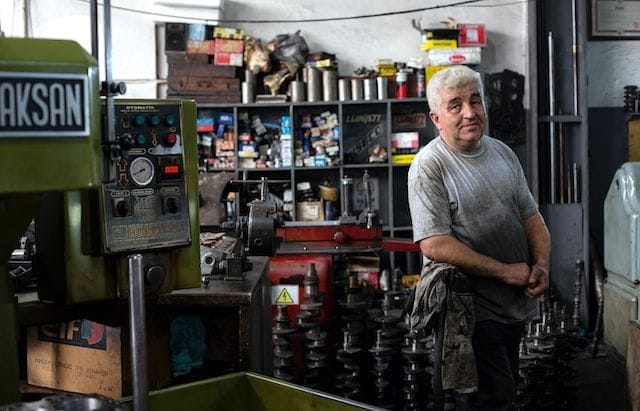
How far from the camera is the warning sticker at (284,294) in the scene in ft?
10.4

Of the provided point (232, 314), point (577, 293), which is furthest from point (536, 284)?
point (577, 293)

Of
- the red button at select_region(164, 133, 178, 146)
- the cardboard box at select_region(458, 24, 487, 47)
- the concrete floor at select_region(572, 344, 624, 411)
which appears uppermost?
the cardboard box at select_region(458, 24, 487, 47)

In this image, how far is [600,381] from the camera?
11.4 ft

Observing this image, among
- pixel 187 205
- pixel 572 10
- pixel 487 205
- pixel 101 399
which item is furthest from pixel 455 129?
pixel 572 10

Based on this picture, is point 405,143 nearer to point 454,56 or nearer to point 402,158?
point 402,158

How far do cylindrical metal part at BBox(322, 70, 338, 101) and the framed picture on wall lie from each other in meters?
1.86

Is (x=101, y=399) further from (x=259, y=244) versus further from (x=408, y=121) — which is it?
(x=408, y=121)

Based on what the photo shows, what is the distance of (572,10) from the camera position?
4.77 m

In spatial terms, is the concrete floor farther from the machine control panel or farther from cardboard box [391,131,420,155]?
the machine control panel

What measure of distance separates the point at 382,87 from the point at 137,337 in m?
3.99

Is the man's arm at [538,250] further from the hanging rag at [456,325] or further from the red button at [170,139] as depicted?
the red button at [170,139]

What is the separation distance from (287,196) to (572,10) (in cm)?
228

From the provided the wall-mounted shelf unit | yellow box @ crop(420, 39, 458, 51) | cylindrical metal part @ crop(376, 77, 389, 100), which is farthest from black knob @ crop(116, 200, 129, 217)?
yellow box @ crop(420, 39, 458, 51)

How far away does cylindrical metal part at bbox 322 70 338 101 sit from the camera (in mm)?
4711
